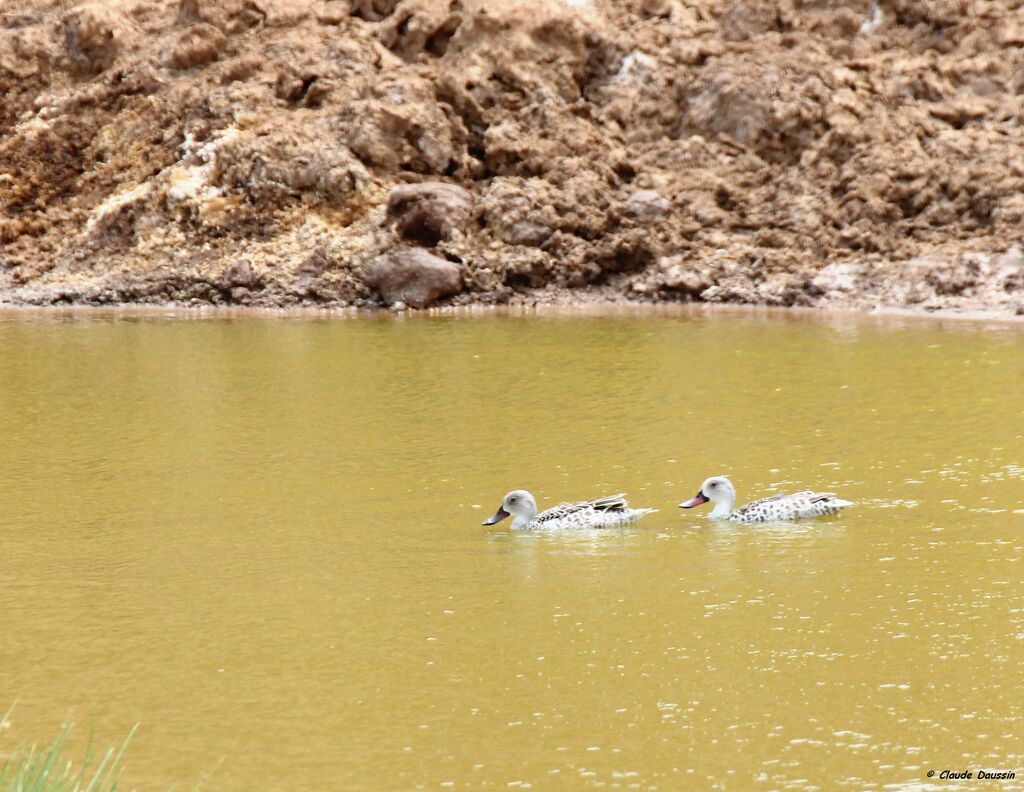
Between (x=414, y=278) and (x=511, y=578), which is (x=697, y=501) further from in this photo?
(x=414, y=278)

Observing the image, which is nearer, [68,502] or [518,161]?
[68,502]

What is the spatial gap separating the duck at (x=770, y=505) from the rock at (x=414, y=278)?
9975 millimetres

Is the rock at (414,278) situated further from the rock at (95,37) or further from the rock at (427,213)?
the rock at (95,37)

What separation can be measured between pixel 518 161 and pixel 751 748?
14.6 meters

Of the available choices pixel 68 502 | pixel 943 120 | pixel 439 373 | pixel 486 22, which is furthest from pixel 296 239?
pixel 68 502

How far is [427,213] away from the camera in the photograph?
17.4 meters

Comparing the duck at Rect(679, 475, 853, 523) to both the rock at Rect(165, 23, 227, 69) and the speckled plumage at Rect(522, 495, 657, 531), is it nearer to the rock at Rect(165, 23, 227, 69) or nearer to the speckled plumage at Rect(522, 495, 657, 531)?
the speckled plumage at Rect(522, 495, 657, 531)

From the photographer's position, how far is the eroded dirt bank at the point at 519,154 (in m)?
16.8

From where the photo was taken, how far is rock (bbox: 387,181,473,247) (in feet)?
57.1

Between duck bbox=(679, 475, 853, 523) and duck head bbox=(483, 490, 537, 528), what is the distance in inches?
29.6

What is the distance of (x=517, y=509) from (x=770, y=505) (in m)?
1.20

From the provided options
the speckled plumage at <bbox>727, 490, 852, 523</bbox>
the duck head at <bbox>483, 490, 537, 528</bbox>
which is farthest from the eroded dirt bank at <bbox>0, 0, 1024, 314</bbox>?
the duck head at <bbox>483, 490, 537, 528</bbox>

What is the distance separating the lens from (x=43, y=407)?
33.7 feet

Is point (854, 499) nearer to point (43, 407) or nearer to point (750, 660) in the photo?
point (750, 660)
